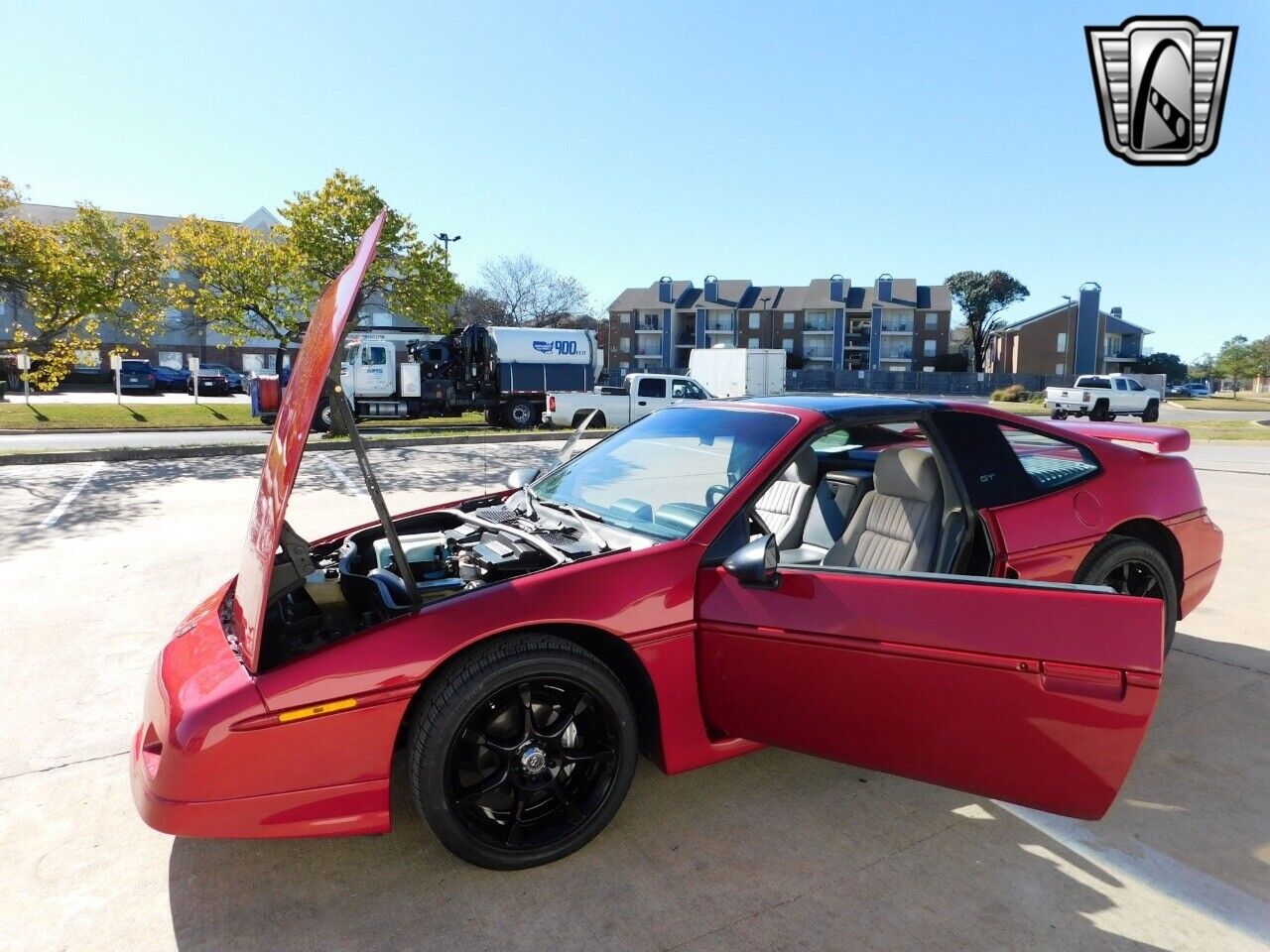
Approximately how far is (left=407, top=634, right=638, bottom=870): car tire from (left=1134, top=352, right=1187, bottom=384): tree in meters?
84.6

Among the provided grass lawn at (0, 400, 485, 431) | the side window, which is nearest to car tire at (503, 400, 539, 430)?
grass lawn at (0, 400, 485, 431)

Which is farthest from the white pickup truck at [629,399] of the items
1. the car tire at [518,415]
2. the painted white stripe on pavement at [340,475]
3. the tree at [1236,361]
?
the tree at [1236,361]

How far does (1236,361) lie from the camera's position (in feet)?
273

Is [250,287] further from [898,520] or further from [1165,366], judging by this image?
[1165,366]

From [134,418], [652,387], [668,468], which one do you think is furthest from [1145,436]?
[134,418]

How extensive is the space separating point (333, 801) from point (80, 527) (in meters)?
6.85

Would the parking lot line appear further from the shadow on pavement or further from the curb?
the shadow on pavement

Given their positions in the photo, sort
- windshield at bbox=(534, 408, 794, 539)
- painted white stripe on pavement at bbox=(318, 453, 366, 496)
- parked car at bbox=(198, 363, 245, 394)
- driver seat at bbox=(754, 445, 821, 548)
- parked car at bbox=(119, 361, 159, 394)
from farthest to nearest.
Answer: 1. parked car at bbox=(198, 363, 245, 394)
2. parked car at bbox=(119, 361, 159, 394)
3. painted white stripe on pavement at bbox=(318, 453, 366, 496)
4. driver seat at bbox=(754, 445, 821, 548)
5. windshield at bbox=(534, 408, 794, 539)

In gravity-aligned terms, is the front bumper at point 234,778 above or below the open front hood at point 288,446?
below

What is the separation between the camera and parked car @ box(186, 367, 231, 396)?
126 feet

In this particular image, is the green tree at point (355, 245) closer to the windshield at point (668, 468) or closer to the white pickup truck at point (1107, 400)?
the windshield at point (668, 468)

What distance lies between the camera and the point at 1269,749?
3234mm

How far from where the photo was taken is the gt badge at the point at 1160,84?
734cm

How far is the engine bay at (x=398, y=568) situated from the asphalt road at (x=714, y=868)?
28.4 inches
